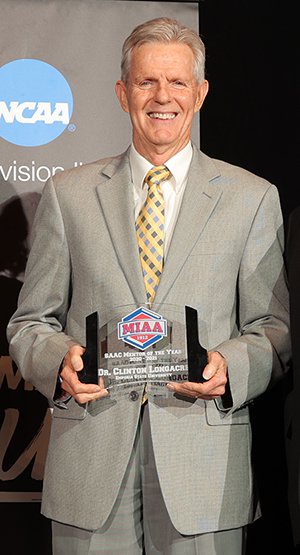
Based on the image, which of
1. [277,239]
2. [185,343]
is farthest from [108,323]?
[277,239]

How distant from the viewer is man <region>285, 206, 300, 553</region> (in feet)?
6.70

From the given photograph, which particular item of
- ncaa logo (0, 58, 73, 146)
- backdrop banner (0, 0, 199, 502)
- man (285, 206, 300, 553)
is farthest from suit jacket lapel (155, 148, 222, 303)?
ncaa logo (0, 58, 73, 146)

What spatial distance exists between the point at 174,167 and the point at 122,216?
19 cm

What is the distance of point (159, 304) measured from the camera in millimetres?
2047

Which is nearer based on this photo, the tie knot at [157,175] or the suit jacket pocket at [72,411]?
the suit jacket pocket at [72,411]

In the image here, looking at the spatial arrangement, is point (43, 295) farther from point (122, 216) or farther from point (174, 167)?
point (174, 167)

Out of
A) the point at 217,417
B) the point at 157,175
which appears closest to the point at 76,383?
the point at 217,417

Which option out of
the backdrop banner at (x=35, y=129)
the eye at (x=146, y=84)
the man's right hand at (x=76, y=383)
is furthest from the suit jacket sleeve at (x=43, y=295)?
the backdrop banner at (x=35, y=129)

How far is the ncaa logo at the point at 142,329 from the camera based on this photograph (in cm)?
202

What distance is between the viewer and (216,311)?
2.23m

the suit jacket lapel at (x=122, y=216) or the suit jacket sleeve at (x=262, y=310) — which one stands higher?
the suit jacket lapel at (x=122, y=216)

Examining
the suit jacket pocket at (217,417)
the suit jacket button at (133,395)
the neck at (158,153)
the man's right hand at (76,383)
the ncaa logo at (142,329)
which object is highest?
the neck at (158,153)

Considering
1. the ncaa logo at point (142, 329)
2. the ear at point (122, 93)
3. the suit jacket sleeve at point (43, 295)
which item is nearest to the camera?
the ncaa logo at point (142, 329)

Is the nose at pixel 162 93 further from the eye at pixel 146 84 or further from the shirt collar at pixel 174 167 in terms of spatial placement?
the shirt collar at pixel 174 167
